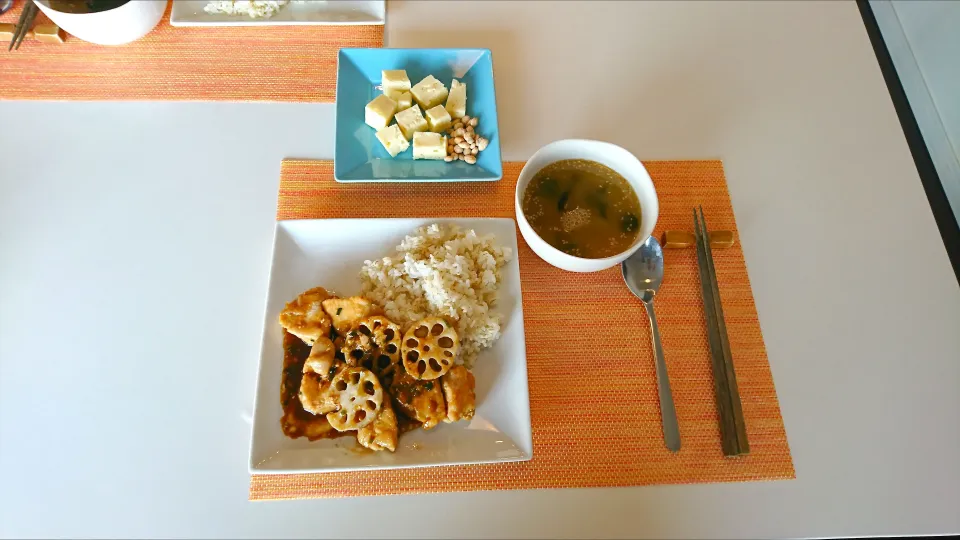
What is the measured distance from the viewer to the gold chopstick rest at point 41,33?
130 cm

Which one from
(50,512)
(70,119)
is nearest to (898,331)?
(50,512)

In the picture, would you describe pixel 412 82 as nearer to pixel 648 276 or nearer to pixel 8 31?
pixel 648 276

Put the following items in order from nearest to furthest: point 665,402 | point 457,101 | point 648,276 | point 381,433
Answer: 1. point 381,433
2. point 665,402
3. point 648,276
4. point 457,101

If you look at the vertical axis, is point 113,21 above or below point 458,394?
above

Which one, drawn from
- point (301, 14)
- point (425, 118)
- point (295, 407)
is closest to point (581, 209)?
point (425, 118)

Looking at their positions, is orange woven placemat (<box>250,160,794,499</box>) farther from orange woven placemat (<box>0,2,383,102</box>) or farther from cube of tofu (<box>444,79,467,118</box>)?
orange woven placemat (<box>0,2,383,102</box>)

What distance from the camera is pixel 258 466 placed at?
2.83 feet

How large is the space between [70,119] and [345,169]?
0.72 meters

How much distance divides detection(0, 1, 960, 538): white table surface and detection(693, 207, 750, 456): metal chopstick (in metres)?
0.10

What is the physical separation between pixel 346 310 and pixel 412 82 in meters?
0.64

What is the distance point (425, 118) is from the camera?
48.8 inches

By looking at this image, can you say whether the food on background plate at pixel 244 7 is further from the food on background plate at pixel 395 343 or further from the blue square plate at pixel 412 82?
the food on background plate at pixel 395 343

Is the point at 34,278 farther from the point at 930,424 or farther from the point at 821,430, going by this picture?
the point at 930,424

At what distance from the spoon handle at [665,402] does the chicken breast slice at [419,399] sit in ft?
1.43
